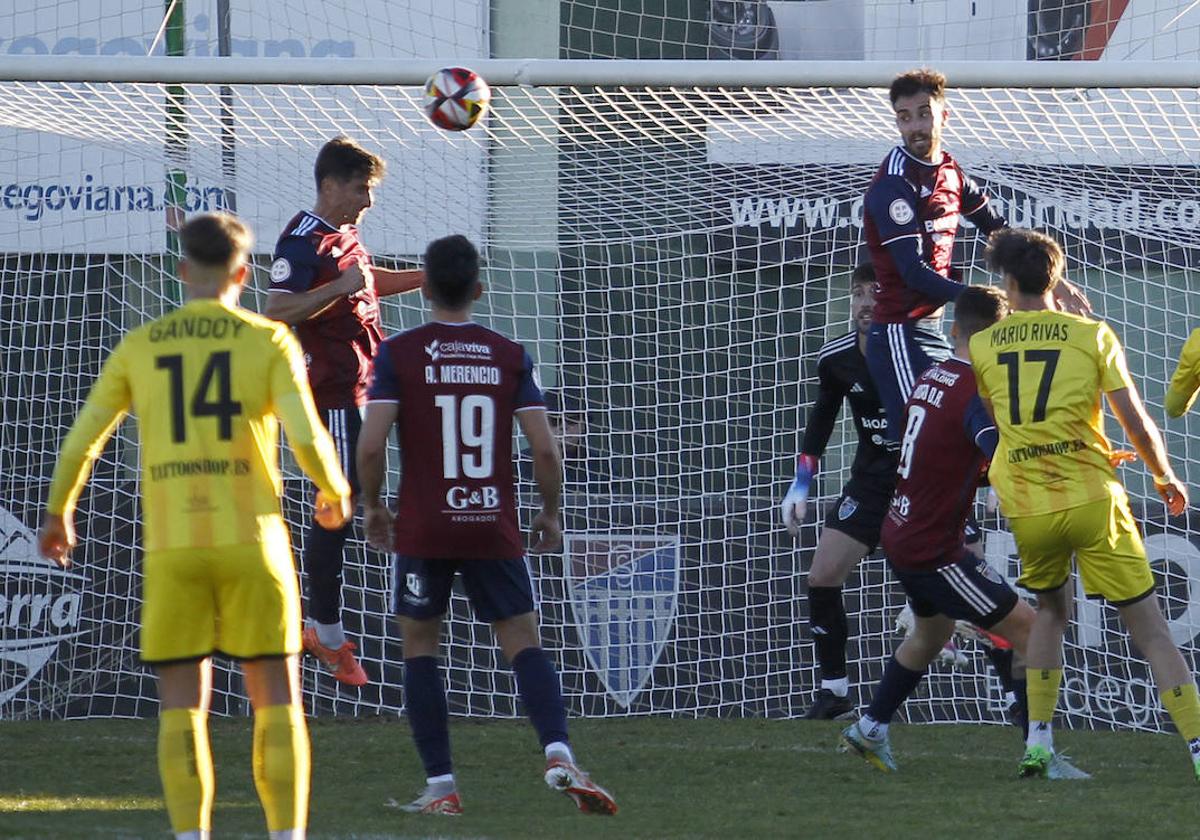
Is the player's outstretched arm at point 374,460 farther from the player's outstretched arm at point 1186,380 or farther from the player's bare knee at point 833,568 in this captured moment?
the player's bare knee at point 833,568

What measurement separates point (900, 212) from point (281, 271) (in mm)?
2277

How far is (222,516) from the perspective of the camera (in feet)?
13.8

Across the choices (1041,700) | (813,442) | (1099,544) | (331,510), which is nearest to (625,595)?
(813,442)

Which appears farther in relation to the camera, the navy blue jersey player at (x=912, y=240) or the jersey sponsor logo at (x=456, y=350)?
the navy blue jersey player at (x=912, y=240)

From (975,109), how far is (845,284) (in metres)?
2.30

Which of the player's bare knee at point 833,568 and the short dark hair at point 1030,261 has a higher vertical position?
the short dark hair at point 1030,261

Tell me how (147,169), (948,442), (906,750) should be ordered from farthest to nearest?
(147,169)
(906,750)
(948,442)

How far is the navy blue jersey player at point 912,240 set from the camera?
20.8 ft

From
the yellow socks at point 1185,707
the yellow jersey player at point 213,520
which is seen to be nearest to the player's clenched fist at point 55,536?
the yellow jersey player at point 213,520

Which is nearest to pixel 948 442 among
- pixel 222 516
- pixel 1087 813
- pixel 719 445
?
pixel 1087 813

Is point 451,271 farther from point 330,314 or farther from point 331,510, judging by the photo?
point 330,314

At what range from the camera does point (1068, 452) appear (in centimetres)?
562

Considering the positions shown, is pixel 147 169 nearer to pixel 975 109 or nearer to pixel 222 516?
pixel 975 109

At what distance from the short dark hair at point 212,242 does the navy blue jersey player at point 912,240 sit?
2.83 m
